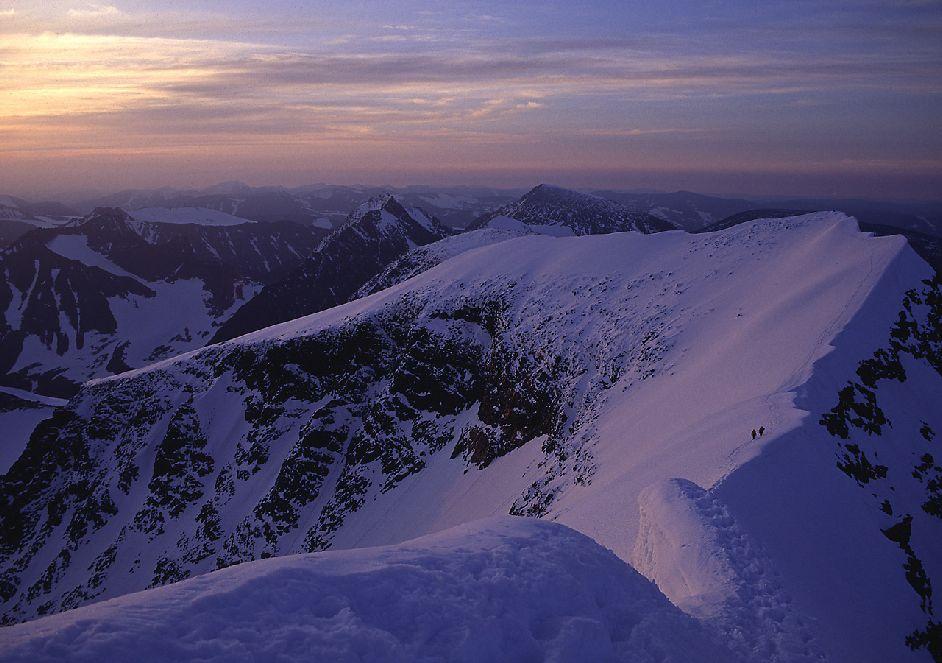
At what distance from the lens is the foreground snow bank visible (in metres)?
6.02

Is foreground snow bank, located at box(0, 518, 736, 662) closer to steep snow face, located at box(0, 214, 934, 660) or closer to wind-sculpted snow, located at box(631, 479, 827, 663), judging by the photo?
wind-sculpted snow, located at box(631, 479, 827, 663)

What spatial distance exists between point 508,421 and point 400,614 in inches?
1373

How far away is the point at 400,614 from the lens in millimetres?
7121

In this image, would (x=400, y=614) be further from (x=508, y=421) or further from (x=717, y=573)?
(x=508, y=421)

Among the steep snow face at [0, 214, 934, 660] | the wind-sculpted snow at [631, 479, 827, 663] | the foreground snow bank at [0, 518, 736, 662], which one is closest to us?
the foreground snow bank at [0, 518, 736, 662]

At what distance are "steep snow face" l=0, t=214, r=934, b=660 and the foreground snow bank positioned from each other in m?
2.60

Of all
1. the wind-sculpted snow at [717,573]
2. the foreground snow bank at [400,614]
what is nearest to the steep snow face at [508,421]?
the wind-sculpted snow at [717,573]

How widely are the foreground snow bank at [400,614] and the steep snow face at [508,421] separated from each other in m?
2.60

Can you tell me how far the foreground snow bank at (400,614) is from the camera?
6020 millimetres

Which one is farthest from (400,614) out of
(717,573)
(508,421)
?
(508,421)

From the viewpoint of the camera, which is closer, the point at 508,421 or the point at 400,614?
the point at 400,614

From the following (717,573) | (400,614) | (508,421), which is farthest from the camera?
(508,421)

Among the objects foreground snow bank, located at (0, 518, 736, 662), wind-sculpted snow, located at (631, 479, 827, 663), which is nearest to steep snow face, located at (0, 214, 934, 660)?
wind-sculpted snow, located at (631, 479, 827, 663)

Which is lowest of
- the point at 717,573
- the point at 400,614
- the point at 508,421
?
the point at 508,421
